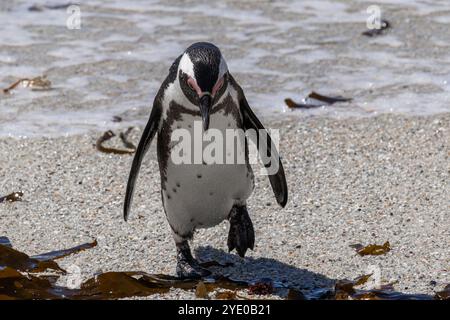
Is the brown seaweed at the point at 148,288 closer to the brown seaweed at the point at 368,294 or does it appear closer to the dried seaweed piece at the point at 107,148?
the brown seaweed at the point at 368,294

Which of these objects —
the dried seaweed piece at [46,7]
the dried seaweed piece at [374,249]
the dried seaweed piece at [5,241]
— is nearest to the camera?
the dried seaweed piece at [374,249]

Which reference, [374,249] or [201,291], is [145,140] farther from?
[374,249]

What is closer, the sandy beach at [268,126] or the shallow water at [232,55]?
the sandy beach at [268,126]

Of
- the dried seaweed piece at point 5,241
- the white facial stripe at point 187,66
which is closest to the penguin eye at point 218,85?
the white facial stripe at point 187,66

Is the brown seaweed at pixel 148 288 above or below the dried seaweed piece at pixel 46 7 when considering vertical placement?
below

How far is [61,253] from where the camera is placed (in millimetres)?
Answer: 4996

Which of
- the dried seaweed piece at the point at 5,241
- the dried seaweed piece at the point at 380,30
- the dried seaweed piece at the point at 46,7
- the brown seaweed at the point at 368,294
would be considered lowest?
the dried seaweed piece at the point at 5,241

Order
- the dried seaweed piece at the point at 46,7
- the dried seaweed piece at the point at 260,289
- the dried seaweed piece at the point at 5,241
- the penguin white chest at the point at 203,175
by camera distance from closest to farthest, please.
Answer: the dried seaweed piece at the point at 260,289 < the penguin white chest at the point at 203,175 < the dried seaweed piece at the point at 5,241 < the dried seaweed piece at the point at 46,7

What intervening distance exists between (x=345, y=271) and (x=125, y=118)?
9.59ft

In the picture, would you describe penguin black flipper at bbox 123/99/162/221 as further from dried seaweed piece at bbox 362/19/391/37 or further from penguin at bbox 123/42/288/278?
dried seaweed piece at bbox 362/19/391/37

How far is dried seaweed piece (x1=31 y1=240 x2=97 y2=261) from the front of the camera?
494 centimetres

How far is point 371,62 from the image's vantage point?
8453mm

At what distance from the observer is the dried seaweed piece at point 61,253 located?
16.2ft
